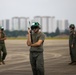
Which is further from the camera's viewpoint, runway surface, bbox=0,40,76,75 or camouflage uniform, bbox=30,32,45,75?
runway surface, bbox=0,40,76,75

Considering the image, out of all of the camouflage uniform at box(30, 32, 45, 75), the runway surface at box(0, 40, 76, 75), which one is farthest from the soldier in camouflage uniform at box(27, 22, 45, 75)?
the runway surface at box(0, 40, 76, 75)

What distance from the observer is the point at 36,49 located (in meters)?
9.89

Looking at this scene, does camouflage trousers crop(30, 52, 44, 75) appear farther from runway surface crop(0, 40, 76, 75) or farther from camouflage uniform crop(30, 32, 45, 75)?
runway surface crop(0, 40, 76, 75)

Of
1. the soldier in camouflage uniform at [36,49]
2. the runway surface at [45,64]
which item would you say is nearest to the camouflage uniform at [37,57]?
the soldier in camouflage uniform at [36,49]

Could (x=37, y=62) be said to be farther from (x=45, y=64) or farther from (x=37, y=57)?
(x=45, y=64)

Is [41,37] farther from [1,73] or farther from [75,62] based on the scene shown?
[75,62]

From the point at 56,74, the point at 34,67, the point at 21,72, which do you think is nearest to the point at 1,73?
the point at 21,72

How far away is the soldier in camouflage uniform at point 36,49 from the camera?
32.2ft

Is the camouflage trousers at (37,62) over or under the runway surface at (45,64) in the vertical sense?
over

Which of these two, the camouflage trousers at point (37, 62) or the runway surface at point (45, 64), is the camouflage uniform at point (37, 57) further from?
the runway surface at point (45, 64)

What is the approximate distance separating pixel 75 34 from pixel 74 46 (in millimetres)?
556

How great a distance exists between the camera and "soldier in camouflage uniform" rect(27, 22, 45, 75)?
981 centimetres

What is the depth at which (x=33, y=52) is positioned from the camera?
9922mm

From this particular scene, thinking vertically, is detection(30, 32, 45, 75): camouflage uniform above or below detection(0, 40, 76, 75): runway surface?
above
